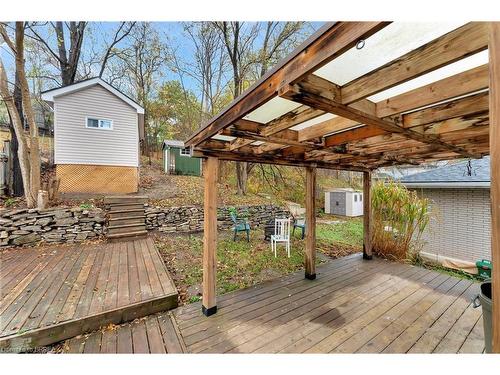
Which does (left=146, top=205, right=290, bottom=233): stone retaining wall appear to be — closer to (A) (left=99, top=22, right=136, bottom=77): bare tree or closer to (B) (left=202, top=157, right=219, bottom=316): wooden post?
(B) (left=202, top=157, right=219, bottom=316): wooden post

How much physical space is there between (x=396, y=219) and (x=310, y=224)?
2653 millimetres

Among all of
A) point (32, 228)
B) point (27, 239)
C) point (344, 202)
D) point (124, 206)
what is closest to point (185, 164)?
point (124, 206)

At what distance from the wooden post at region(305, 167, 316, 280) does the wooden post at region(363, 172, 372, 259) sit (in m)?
1.75

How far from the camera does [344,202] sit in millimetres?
12492

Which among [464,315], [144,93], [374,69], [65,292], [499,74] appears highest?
[144,93]

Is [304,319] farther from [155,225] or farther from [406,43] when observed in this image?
[155,225]

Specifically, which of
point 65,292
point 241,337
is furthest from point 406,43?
point 65,292

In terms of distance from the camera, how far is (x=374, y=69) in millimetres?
1254

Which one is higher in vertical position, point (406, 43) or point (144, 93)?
point (144, 93)

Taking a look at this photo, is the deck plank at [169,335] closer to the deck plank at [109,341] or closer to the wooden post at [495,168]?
the deck plank at [109,341]

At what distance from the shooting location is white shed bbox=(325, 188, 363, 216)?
1229cm

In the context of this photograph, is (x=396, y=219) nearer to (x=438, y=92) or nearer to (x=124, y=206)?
(x=438, y=92)

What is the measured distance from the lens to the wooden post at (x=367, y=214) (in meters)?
Result: 4.75
